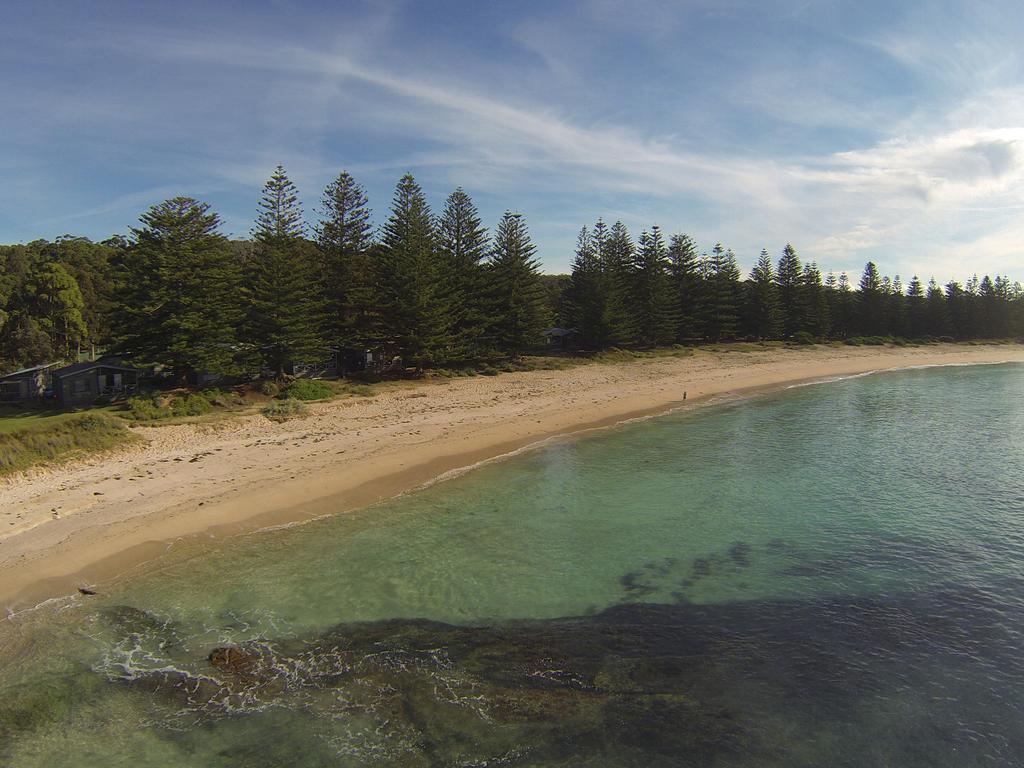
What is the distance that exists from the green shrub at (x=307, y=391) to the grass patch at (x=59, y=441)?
328 inches

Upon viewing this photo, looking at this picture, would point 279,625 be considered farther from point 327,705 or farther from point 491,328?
point 491,328

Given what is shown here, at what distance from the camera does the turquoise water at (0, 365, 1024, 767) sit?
6371 millimetres

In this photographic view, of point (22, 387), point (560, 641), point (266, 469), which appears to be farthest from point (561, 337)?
point (560, 641)

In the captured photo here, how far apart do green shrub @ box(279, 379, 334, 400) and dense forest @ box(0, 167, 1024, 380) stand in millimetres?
1936

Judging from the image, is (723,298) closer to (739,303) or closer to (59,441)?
(739,303)

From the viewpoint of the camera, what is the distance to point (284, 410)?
23.7 meters

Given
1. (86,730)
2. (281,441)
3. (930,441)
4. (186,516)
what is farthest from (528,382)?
(86,730)

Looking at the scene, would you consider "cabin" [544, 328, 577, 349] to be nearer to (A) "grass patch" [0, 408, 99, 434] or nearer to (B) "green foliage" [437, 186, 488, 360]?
(B) "green foliage" [437, 186, 488, 360]

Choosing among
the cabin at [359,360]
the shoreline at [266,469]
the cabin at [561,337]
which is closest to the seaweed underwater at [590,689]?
the shoreline at [266,469]

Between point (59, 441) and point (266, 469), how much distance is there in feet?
20.2

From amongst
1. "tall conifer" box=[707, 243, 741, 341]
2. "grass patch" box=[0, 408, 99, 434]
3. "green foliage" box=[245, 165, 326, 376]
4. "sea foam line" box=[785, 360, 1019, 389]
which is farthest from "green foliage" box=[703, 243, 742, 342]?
"grass patch" box=[0, 408, 99, 434]

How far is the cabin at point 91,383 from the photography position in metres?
27.0

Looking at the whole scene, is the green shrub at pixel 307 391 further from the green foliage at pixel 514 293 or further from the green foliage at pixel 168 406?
the green foliage at pixel 514 293

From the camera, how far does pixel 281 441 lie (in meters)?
19.0
